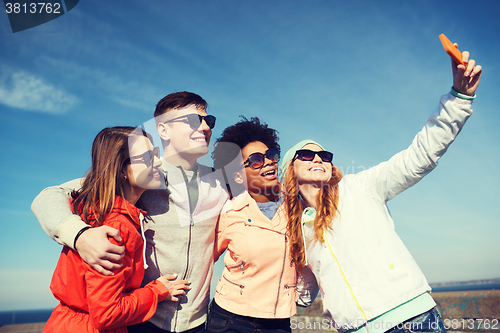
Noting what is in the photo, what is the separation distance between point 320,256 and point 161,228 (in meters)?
1.58

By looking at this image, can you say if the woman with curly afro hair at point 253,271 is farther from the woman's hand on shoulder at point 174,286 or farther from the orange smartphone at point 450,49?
the orange smartphone at point 450,49

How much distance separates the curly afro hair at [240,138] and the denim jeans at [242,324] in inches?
79.0

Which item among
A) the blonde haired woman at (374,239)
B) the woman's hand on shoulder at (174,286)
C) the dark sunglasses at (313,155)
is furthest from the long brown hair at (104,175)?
the blonde haired woman at (374,239)

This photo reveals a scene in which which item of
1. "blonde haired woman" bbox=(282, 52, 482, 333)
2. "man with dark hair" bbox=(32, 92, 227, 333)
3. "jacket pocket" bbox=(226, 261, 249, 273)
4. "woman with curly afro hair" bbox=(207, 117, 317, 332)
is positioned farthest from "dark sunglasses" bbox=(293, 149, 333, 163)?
"jacket pocket" bbox=(226, 261, 249, 273)

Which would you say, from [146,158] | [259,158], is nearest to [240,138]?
[259,158]

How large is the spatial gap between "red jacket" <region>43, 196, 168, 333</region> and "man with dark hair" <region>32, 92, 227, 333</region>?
0.45 feet

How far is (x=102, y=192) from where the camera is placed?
2338mm

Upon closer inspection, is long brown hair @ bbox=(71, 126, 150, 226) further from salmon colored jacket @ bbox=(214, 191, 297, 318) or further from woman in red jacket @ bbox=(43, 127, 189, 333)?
salmon colored jacket @ bbox=(214, 191, 297, 318)

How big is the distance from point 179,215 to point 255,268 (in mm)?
972

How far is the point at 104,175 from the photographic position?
7.90 feet

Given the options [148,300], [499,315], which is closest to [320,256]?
[148,300]

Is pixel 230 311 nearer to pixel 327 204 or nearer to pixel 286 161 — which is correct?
pixel 327 204

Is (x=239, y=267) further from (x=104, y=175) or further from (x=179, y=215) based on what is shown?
(x=104, y=175)

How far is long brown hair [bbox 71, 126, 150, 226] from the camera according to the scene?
90.5 inches
